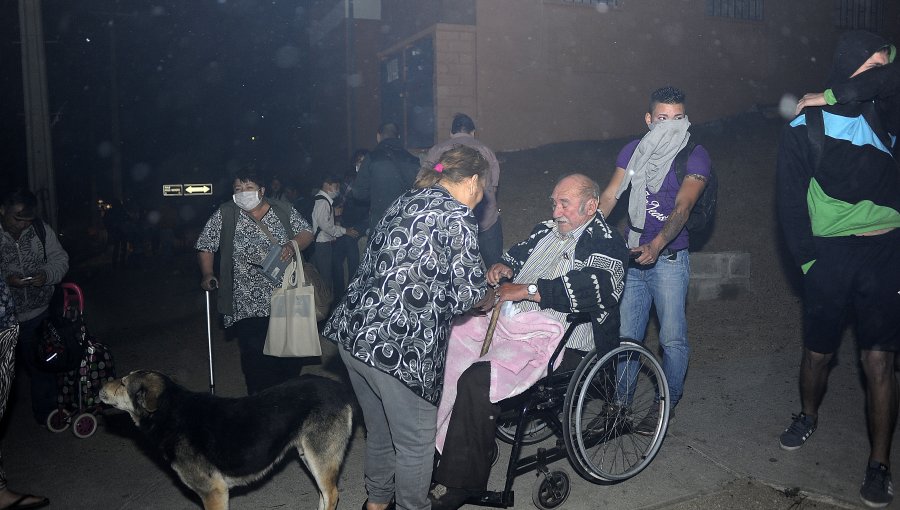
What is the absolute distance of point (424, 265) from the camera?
292 centimetres

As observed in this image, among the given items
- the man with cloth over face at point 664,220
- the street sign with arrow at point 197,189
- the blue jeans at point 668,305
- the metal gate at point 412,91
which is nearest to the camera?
the man with cloth over face at point 664,220

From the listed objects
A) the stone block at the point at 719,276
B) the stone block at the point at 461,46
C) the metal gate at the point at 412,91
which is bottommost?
the stone block at the point at 719,276

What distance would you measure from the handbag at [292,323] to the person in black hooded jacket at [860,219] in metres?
3.04

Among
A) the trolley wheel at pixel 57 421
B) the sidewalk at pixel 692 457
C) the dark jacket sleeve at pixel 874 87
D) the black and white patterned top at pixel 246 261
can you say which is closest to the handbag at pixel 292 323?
the black and white patterned top at pixel 246 261

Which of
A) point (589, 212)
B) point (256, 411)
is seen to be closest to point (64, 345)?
point (256, 411)

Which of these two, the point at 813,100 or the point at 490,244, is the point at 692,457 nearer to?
the point at 813,100

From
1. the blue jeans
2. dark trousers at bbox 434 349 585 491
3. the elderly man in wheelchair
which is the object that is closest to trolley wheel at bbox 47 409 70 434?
the elderly man in wheelchair

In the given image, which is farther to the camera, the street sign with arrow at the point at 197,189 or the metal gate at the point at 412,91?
the street sign with arrow at the point at 197,189

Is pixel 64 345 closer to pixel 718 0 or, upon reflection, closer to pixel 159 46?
pixel 718 0

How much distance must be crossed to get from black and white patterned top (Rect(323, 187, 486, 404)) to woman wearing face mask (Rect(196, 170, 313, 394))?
1.91 metres

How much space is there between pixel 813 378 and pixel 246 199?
3836 millimetres

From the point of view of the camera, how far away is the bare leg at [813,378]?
397cm

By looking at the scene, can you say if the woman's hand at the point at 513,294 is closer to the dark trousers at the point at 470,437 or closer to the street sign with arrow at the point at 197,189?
the dark trousers at the point at 470,437

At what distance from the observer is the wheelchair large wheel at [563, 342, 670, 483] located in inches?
139
